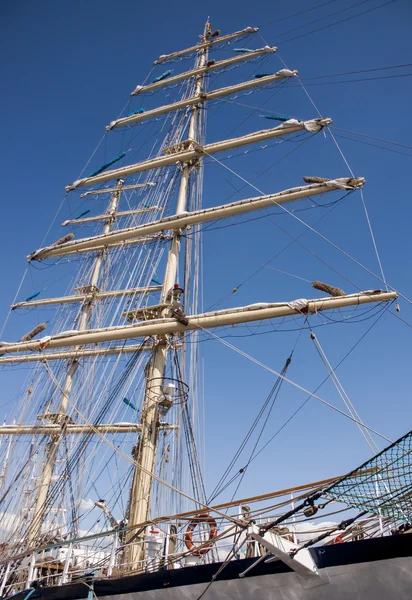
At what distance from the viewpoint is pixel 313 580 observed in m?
5.95

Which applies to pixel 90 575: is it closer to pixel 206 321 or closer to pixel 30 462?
pixel 206 321

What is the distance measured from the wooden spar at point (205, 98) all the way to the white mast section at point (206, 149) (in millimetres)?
2981

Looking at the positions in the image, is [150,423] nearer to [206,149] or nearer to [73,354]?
[206,149]

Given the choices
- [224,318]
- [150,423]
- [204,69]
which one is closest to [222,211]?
[224,318]

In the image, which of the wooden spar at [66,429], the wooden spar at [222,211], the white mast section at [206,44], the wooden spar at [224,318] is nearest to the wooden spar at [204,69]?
the white mast section at [206,44]

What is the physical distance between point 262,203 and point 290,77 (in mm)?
6760

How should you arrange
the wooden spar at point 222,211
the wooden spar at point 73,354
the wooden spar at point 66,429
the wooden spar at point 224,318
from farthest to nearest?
the wooden spar at point 66,429, the wooden spar at point 73,354, the wooden spar at point 222,211, the wooden spar at point 224,318

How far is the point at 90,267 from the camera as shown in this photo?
31.3 metres

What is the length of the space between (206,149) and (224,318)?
8.23 metres

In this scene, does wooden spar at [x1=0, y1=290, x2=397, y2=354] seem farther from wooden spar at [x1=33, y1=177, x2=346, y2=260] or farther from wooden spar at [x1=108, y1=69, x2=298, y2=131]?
wooden spar at [x1=108, y1=69, x2=298, y2=131]

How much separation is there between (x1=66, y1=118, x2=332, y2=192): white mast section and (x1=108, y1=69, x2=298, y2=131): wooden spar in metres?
2.98

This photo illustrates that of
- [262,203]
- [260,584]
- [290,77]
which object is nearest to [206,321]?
[262,203]

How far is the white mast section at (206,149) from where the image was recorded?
16228 mm

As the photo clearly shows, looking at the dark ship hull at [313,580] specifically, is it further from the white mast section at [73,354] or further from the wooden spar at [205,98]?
the wooden spar at [205,98]
